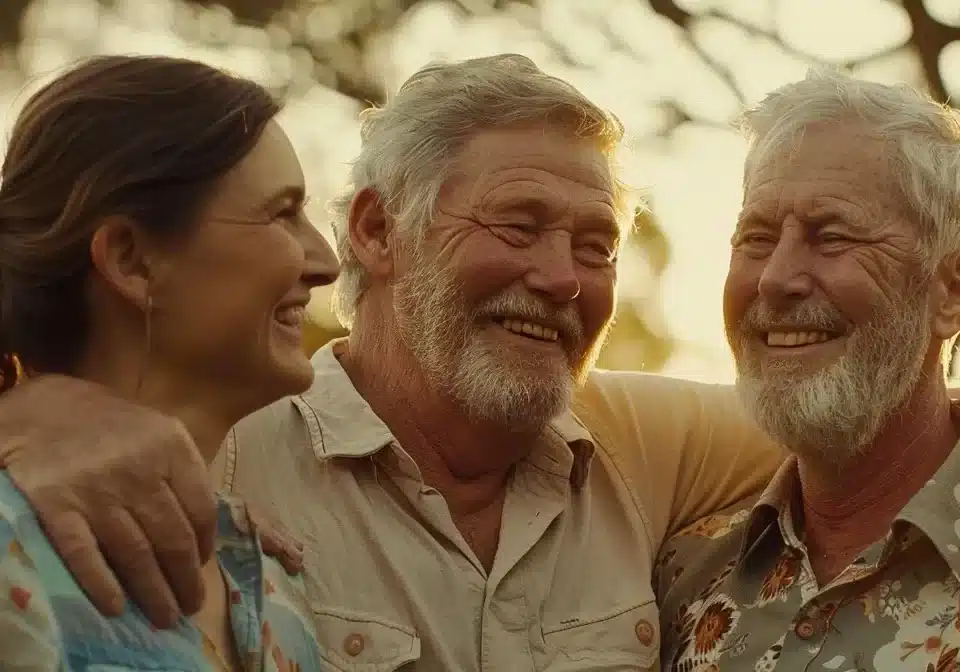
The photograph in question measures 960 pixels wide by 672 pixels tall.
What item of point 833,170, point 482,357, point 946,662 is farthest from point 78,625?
point 833,170

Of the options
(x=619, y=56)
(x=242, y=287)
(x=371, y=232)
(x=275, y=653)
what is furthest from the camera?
(x=619, y=56)

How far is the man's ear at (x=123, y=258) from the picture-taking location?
262cm

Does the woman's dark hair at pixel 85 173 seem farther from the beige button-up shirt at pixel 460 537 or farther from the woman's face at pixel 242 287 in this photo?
the beige button-up shirt at pixel 460 537

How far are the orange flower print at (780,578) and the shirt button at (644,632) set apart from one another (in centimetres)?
28

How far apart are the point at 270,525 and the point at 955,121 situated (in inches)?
78.8

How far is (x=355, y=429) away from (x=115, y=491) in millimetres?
1256

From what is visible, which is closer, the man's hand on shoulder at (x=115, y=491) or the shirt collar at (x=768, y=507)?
the man's hand on shoulder at (x=115, y=491)

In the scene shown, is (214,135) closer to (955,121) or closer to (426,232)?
(426,232)

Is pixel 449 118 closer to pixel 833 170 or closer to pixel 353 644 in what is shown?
pixel 833 170

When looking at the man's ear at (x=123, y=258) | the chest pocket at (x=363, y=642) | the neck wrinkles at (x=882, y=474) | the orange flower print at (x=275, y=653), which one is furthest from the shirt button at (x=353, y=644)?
the neck wrinkles at (x=882, y=474)

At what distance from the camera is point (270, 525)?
10.6 ft

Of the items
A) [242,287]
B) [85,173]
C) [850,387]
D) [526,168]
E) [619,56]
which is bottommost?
[619,56]

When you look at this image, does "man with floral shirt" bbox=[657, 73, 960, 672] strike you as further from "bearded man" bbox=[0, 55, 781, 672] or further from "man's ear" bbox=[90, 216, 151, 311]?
"man's ear" bbox=[90, 216, 151, 311]

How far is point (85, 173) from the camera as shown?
102 inches
